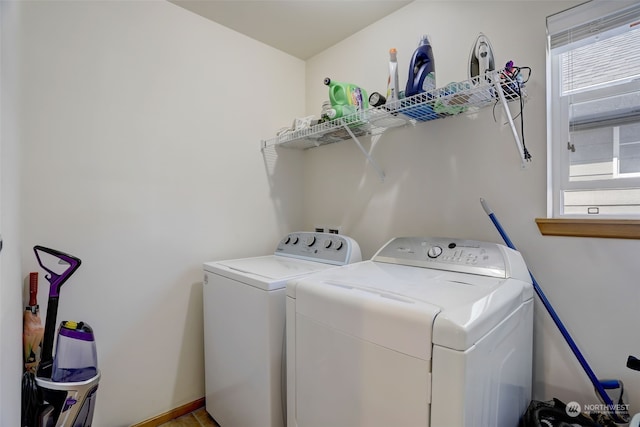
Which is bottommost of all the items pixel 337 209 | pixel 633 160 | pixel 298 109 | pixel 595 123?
pixel 337 209

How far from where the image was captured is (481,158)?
1.49 m

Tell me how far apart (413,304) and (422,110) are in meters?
1.05

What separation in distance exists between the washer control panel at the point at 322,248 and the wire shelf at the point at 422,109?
0.63m

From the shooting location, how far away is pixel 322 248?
178 cm

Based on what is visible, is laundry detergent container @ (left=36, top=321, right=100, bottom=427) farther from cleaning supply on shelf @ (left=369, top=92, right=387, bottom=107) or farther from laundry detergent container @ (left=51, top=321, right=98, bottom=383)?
cleaning supply on shelf @ (left=369, top=92, right=387, bottom=107)

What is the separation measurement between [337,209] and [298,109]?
34.3 inches

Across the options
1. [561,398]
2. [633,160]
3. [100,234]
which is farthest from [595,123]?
[100,234]

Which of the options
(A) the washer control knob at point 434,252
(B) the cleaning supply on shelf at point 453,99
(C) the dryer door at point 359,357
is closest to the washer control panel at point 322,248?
(A) the washer control knob at point 434,252

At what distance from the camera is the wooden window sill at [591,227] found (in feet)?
3.63

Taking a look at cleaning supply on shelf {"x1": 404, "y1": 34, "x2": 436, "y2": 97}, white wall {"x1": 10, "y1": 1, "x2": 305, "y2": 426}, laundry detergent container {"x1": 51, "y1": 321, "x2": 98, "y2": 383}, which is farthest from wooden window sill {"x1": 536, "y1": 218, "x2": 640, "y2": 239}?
laundry detergent container {"x1": 51, "y1": 321, "x2": 98, "y2": 383}

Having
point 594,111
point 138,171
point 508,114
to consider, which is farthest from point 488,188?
point 138,171

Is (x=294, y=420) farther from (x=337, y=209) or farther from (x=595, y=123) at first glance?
(x=595, y=123)

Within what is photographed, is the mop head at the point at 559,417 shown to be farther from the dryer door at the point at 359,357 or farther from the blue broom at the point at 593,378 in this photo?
the dryer door at the point at 359,357

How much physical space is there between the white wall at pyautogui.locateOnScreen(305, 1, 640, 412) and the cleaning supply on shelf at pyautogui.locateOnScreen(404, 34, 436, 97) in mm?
254
